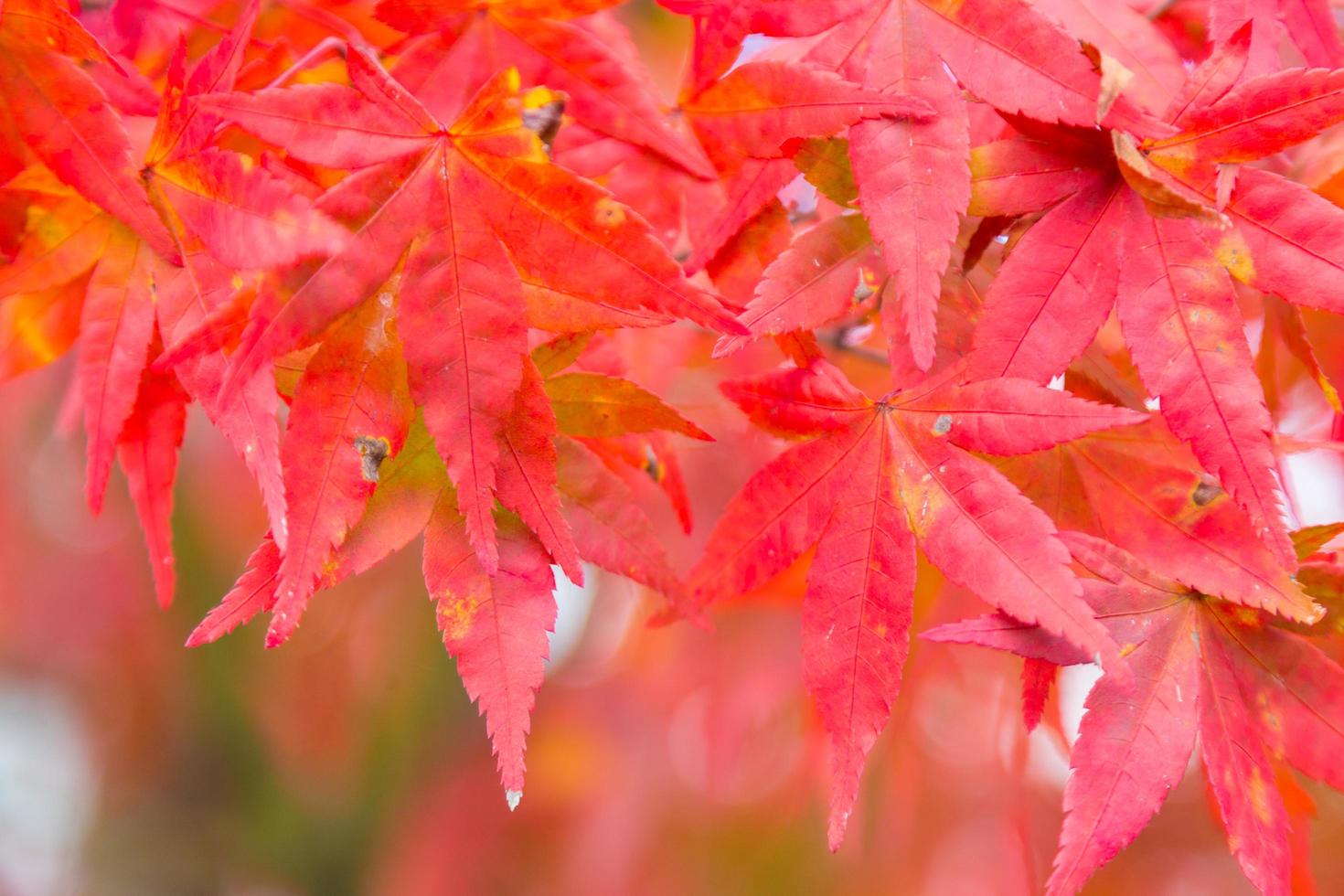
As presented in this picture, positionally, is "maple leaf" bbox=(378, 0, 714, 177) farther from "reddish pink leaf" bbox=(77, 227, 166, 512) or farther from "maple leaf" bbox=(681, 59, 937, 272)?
"reddish pink leaf" bbox=(77, 227, 166, 512)

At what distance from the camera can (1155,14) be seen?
0.83 meters

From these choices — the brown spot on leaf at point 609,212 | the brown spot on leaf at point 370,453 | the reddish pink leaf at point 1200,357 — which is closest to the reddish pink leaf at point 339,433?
the brown spot on leaf at point 370,453

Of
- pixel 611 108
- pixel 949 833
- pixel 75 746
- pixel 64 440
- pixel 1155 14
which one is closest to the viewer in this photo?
pixel 611 108

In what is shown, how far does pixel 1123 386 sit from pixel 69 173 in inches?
28.5

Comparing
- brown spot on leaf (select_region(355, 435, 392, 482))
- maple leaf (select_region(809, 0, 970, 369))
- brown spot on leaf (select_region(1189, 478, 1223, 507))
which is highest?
maple leaf (select_region(809, 0, 970, 369))

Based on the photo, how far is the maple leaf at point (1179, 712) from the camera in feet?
1.82

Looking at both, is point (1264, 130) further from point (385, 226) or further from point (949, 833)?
point (949, 833)

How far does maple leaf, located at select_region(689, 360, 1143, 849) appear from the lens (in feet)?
1.76

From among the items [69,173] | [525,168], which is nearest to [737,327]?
[525,168]

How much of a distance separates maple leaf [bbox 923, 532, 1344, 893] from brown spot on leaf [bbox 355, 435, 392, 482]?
0.35 m

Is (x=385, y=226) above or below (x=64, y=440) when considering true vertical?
above

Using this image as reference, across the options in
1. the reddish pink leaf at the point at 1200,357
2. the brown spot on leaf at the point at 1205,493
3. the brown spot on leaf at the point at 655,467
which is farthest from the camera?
the brown spot on leaf at the point at 655,467

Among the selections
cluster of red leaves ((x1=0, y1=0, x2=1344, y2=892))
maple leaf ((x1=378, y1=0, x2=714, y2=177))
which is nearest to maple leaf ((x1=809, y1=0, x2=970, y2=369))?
cluster of red leaves ((x1=0, y1=0, x2=1344, y2=892))

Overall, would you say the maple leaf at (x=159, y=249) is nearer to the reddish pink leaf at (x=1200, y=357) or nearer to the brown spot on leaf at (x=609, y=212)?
the brown spot on leaf at (x=609, y=212)
